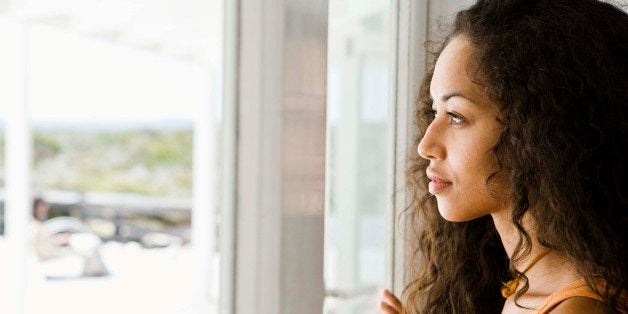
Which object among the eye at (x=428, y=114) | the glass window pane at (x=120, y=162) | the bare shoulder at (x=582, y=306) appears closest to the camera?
the bare shoulder at (x=582, y=306)

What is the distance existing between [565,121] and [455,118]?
5.9 inches

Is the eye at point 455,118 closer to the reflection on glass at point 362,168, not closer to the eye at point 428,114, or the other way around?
the eye at point 428,114

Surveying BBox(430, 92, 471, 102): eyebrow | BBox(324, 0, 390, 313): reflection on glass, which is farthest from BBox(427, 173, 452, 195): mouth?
BBox(324, 0, 390, 313): reflection on glass

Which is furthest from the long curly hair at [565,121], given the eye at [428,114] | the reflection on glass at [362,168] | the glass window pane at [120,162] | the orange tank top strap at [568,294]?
the glass window pane at [120,162]

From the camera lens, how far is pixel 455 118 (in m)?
1.07

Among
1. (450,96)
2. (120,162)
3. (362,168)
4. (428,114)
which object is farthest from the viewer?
(120,162)

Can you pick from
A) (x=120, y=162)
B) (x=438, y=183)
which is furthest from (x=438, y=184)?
(x=120, y=162)

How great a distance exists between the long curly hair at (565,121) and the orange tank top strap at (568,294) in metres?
0.01

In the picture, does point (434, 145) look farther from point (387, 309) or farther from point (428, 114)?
point (387, 309)

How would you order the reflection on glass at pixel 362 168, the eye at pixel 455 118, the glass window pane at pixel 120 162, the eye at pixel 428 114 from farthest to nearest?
the glass window pane at pixel 120 162
the reflection on glass at pixel 362 168
the eye at pixel 428 114
the eye at pixel 455 118

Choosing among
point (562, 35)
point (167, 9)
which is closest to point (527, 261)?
point (562, 35)

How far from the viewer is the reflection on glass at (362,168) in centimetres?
178

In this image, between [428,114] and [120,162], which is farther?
[120,162]

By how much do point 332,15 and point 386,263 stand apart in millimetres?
→ 630
